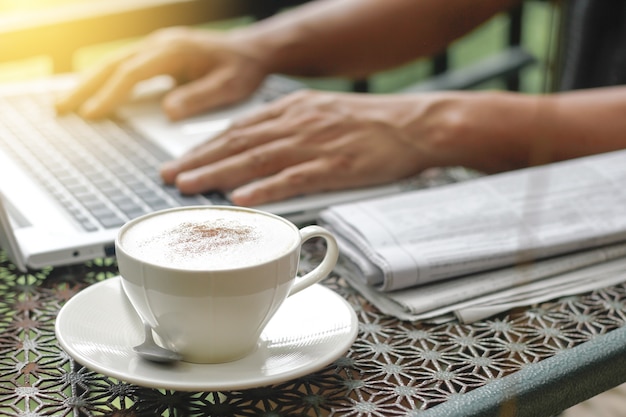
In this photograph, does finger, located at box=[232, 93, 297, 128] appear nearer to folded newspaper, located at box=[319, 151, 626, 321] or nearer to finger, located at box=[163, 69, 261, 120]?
finger, located at box=[163, 69, 261, 120]

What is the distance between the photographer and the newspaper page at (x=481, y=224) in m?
0.65

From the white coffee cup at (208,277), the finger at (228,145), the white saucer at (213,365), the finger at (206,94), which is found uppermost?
the white coffee cup at (208,277)

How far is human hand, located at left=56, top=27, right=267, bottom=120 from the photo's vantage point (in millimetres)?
1061

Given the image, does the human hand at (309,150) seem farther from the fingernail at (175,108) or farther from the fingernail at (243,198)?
the fingernail at (175,108)

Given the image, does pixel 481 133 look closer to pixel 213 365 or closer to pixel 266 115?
pixel 266 115

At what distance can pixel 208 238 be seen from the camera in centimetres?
50

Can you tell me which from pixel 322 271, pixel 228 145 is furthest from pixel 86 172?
pixel 322 271

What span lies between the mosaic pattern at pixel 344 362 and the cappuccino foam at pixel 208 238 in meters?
0.09

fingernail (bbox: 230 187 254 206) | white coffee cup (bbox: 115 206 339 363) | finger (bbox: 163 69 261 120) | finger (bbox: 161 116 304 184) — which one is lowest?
finger (bbox: 163 69 261 120)

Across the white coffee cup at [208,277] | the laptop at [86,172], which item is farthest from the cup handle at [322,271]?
the laptop at [86,172]

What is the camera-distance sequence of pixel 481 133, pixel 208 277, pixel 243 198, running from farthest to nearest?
pixel 481 133, pixel 243 198, pixel 208 277

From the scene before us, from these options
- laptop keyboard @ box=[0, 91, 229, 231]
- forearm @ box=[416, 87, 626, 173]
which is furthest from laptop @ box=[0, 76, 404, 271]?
forearm @ box=[416, 87, 626, 173]

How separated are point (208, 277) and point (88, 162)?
1.58ft

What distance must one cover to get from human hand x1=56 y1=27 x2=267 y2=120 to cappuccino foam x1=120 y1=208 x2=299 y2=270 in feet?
1.74
